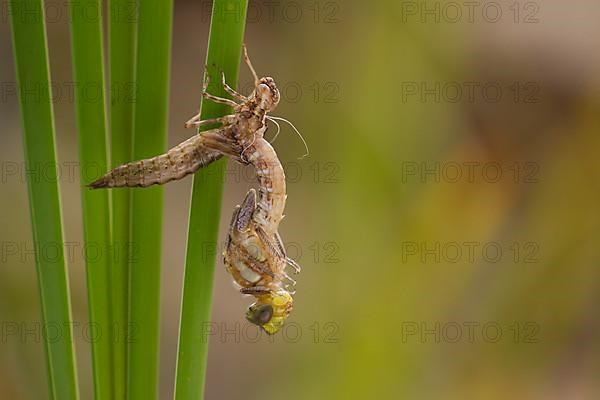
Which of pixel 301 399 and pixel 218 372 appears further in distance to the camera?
pixel 218 372

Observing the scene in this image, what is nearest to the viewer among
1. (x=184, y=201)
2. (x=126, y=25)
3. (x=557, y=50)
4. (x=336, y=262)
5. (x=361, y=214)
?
(x=126, y=25)

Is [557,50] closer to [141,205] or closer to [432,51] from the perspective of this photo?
[432,51]

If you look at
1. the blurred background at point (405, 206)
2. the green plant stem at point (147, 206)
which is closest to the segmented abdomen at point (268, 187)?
the green plant stem at point (147, 206)

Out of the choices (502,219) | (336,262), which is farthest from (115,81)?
(502,219)

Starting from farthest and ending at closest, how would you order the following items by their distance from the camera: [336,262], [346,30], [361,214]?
[346,30]
[336,262]
[361,214]

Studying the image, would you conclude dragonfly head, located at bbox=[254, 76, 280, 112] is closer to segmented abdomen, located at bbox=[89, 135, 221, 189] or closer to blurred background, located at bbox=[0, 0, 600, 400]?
segmented abdomen, located at bbox=[89, 135, 221, 189]

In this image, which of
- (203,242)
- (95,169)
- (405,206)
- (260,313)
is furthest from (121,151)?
(405,206)

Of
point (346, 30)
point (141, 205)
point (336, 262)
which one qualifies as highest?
point (346, 30)

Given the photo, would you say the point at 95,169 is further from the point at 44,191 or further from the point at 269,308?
the point at 269,308
